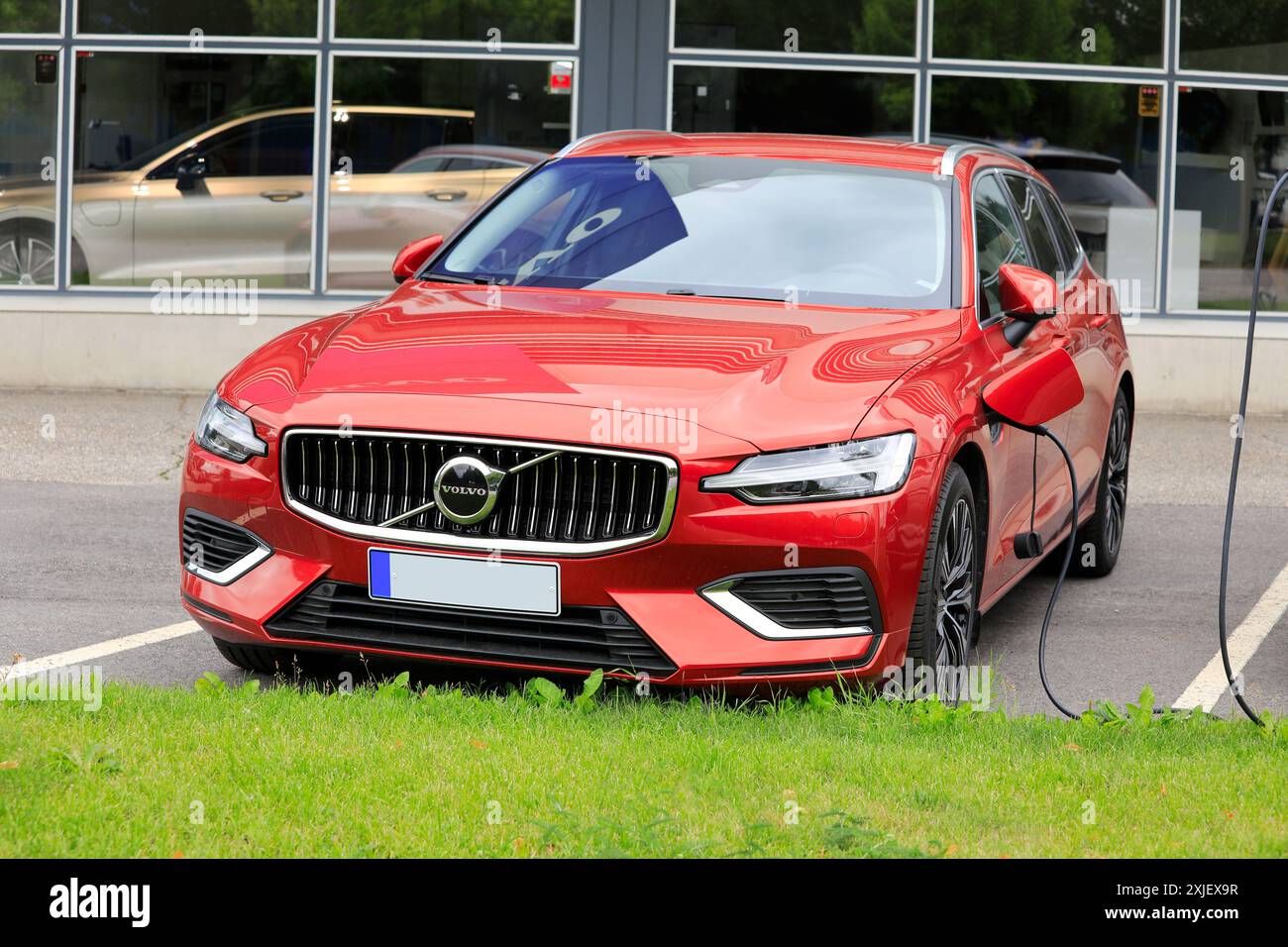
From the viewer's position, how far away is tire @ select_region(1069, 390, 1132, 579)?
24.2ft

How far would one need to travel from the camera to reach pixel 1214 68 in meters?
13.0

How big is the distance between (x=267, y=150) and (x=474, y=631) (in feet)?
29.0

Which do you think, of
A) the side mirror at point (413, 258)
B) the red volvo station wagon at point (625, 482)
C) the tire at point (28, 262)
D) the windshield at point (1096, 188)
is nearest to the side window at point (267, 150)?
the tire at point (28, 262)

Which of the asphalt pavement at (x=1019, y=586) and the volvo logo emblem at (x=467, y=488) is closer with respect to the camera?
the volvo logo emblem at (x=467, y=488)

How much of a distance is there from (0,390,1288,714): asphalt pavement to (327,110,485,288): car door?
2053 millimetres

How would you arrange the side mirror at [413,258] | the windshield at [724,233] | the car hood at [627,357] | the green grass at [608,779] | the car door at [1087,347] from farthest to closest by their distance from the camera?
1. the car door at [1087,347]
2. the side mirror at [413,258]
3. the windshield at [724,233]
4. the car hood at [627,357]
5. the green grass at [608,779]

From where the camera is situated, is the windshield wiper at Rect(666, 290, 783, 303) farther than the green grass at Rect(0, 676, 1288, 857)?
Yes

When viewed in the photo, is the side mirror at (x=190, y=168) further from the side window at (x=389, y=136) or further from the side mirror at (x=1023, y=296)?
the side mirror at (x=1023, y=296)

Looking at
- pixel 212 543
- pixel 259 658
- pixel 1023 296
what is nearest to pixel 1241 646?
pixel 1023 296

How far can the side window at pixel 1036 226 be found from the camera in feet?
22.8

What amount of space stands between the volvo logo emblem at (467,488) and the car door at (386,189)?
27.4 ft

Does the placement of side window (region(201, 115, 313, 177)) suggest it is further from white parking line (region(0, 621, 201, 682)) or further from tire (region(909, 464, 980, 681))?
tire (region(909, 464, 980, 681))

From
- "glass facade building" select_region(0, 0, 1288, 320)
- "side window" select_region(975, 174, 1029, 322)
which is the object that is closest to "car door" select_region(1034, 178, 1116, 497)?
"side window" select_region(975, 174, 1029, 322)
